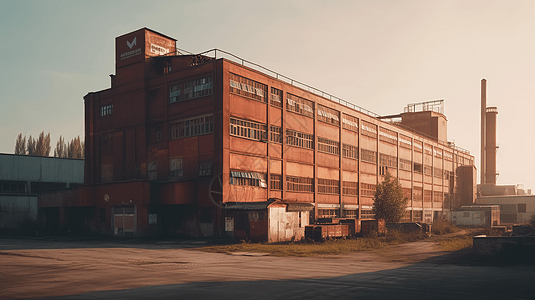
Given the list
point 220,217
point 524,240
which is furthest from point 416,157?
point 524,240

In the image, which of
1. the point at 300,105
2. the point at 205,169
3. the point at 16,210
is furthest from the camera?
the point at 16,210

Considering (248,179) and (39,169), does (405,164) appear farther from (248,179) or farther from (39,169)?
(39,169)

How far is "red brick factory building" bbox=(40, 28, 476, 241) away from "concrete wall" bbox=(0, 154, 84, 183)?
422 inches

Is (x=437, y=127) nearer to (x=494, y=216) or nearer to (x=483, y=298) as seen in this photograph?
(x=494, y=216)

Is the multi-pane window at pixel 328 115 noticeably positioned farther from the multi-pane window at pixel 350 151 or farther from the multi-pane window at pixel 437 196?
the multi-pane window at pixel 437 196

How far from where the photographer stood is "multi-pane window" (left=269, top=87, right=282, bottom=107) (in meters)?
41.3

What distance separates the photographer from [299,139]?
4472 cm

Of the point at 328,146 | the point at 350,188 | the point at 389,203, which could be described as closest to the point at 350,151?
the point at 350,188

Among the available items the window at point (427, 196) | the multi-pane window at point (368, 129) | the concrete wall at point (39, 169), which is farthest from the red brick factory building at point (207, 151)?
the window at point (427, 196)

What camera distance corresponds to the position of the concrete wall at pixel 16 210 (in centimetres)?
5209

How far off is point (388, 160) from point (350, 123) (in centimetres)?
1149

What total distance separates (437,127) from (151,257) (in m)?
73.8

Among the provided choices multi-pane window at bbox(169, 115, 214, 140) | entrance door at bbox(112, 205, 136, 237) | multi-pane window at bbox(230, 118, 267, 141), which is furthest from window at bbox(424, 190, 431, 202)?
entrance door at bbox(112, 205, 136, 237)

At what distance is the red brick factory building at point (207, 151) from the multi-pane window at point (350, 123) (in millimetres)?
127
